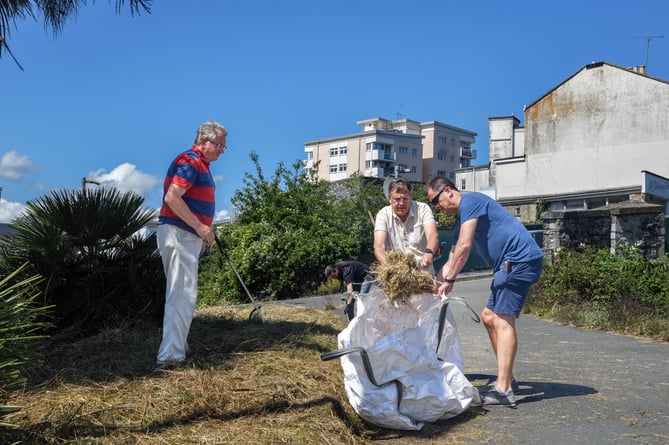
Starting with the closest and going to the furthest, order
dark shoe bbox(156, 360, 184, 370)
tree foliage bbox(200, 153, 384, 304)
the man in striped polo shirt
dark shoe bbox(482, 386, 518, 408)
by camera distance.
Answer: dark shoe bbox(156, 360, 184, 370), dark shoe bbox(482, 386, 518, 408), the man in striped polo shirt, tree foliage bbox(200, 153, 384, 304)

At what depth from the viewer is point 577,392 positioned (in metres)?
5.32

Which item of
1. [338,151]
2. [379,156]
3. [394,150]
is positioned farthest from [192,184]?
[338,151]

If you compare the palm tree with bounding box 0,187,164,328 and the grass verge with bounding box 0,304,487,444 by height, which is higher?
the palm tree with bounding box 0,187,164,328

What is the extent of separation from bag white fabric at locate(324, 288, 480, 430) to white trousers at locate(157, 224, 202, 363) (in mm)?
1341

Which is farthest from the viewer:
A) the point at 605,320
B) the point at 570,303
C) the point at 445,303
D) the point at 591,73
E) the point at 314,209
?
the point at 591,73

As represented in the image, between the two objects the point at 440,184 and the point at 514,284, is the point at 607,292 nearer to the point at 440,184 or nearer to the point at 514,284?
the point at 514,284

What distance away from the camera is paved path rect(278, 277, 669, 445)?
4.21 meters

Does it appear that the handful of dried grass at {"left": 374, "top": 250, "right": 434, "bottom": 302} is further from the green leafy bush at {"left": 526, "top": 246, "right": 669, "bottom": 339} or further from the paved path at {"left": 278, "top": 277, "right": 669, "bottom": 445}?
the green leafy bush at {"left": 526, "top": 246, "right": 669, "bottom": 339}

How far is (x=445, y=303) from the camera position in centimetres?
489

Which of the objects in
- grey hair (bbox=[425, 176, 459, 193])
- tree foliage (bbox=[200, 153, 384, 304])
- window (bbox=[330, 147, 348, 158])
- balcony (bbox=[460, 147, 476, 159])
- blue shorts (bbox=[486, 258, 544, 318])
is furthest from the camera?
balcony (bbox=[460, 147, 476, 159])

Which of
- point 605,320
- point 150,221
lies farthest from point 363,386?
point 605,320

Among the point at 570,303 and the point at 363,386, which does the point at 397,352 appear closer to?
the point at 363,386

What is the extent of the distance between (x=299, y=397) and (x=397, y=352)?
75cm

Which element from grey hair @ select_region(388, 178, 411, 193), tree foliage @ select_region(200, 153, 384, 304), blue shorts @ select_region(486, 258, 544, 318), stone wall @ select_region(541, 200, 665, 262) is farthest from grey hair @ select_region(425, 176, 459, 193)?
tree foliage @ select_region(200, 153, 384, 304)
